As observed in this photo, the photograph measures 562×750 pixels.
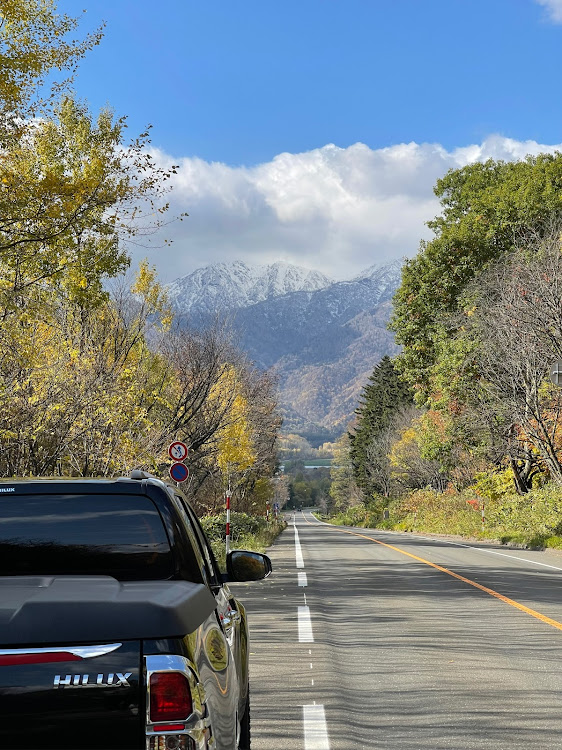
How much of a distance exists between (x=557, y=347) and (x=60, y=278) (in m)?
20.0

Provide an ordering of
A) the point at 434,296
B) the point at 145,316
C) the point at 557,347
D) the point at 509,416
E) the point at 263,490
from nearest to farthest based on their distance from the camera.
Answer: the point at 145,316, the point at 557,347, the point at 509,416, the point at 434,296, the point at 263,490

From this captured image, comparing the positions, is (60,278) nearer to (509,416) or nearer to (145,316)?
(145,316)

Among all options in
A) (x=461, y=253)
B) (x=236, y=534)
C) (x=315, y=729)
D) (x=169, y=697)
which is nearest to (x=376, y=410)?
(x=461, y=253)

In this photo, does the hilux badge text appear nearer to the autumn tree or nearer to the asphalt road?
the asphalt road

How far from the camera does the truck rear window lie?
3631 mm

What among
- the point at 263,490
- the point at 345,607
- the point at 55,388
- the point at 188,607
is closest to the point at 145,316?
the point at 55,388

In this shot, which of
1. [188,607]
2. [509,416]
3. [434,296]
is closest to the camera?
[188,607]

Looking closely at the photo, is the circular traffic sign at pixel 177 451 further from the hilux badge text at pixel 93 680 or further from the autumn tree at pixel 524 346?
the hilux badge text at pixel 93 680

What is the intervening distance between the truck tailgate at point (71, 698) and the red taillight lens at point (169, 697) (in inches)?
1.5

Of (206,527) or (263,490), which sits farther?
(263,490)

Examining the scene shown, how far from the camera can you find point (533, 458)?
3462 cm

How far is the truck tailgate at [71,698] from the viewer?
8.14 ft

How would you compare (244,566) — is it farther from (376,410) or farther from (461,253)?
(376,410)

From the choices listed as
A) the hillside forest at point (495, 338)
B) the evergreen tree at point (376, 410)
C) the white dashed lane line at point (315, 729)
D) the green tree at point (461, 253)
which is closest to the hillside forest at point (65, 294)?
the white dashed lane line at point (315, 729)
